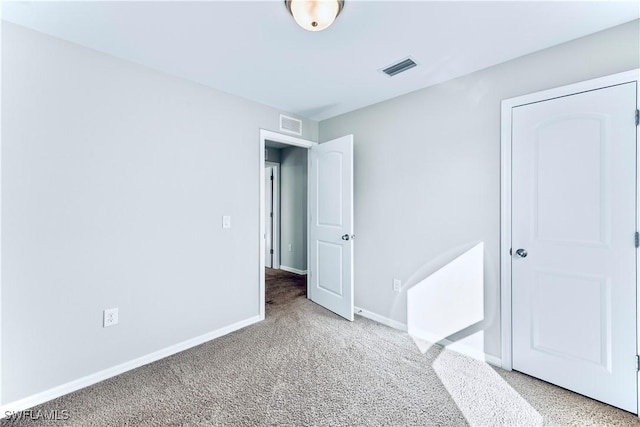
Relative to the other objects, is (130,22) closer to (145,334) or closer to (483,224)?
(145,334)

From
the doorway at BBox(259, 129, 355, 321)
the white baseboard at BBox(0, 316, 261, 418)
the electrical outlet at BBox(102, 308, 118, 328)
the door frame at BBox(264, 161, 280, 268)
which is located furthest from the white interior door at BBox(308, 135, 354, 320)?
the electrical outlet at BBox(102, 308, 118, 328)

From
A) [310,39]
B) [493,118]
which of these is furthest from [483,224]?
[310,39]

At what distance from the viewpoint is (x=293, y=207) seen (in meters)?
5.15

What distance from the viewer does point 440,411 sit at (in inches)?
Answer: 66.4

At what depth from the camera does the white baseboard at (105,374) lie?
66.3 inches

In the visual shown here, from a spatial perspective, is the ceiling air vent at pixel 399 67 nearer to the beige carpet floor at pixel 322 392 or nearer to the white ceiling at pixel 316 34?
the white ceiling at pixel 316 34

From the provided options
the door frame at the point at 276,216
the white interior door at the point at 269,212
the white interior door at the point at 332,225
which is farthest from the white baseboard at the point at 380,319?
the white interior door at the point at 269,212

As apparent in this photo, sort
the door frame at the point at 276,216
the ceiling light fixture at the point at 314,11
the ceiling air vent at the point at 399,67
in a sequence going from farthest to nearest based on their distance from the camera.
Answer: the door frame at the point at 276,216 < the ceiling air vent at the point at 399,67 < the ceiling light fixture at the point at 314,11

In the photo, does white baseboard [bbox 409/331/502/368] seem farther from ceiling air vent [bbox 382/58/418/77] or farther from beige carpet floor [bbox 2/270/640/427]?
ceiling air vent [bbox 382/58/418/77]

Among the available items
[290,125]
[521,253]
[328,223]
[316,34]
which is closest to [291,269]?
[328,223]

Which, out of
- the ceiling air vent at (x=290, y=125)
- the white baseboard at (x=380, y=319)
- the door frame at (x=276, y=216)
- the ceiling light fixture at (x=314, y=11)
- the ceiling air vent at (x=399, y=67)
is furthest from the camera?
the door frame at (x=276, y=216)

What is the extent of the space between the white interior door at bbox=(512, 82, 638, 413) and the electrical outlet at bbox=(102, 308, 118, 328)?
2948 mm

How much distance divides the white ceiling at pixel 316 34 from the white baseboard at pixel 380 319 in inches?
91.2

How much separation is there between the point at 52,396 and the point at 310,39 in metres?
2.84
